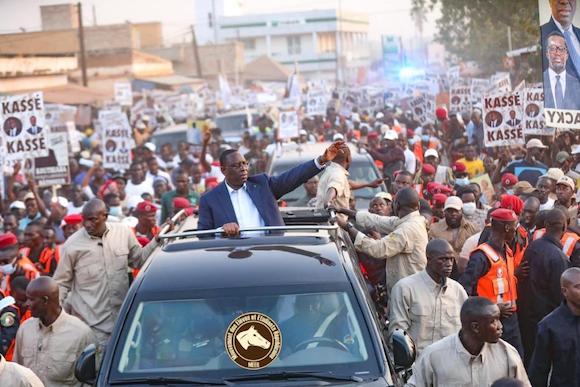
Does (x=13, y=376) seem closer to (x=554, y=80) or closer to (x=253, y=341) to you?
(x=253, y=341)

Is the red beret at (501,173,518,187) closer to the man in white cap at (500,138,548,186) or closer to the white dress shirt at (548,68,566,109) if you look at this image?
the man in white cap at (500,138,548,186)

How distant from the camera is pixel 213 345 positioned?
575 centimetres

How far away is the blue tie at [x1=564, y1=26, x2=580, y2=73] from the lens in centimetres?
1027

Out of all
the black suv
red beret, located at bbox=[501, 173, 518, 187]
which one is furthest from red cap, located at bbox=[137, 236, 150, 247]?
red beret, located at bbox=[501, 173, 518, 187]

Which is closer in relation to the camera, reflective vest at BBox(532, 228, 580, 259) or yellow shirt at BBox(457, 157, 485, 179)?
reflective vest at BBox(532, 228, 580, 259)

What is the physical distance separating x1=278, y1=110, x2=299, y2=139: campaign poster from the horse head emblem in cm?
1771

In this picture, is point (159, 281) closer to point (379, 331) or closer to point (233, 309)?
point (233, 309)

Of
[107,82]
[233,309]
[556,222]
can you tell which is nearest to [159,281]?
[233,309]

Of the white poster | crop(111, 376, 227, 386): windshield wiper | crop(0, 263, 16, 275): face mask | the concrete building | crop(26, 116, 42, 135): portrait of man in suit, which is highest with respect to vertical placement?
the concrete building

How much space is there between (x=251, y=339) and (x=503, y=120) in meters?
11.3

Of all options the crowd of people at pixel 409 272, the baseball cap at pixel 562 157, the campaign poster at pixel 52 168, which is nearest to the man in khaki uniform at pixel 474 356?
the crowd of people at pixel 409 272

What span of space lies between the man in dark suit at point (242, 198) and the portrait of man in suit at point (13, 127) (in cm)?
894

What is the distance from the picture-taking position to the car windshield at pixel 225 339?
A: 18.5 feet

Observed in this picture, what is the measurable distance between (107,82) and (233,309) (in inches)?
1989
